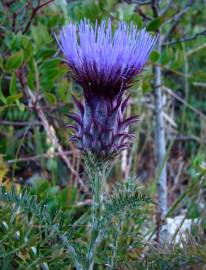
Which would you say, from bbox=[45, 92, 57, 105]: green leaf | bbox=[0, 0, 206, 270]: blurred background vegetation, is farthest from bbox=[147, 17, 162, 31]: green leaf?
bbox=[45, 92, 57, 105]: green leaf

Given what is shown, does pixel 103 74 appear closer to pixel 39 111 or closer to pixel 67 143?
A: pixel 39 111

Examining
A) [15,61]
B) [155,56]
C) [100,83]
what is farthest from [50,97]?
[100,83]

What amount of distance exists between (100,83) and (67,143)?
105cm

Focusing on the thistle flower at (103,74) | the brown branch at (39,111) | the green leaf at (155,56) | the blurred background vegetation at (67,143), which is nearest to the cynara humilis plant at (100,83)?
the thistle flower at (103,74)

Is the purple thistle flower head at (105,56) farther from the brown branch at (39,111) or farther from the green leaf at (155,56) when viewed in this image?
the brown branch at (39,111)

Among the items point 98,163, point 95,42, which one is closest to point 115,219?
point 98,163

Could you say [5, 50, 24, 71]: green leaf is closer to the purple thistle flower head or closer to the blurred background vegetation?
the blurred background vegetation

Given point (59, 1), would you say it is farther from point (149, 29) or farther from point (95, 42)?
point (95, 42)

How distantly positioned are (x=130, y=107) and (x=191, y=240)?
164 centimetres

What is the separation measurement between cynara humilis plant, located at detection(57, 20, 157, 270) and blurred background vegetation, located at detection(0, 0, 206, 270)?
0.17m

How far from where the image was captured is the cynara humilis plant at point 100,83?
1.31 metres

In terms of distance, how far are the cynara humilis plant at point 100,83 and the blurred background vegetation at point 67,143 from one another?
17 cm

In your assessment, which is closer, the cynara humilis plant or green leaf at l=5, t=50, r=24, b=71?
the cynara humilis plant

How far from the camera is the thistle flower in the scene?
4.29 ft
